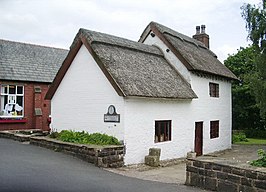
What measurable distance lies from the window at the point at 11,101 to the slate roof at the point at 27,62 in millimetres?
964

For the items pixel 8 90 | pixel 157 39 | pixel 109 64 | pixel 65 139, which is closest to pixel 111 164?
pixel 65 139

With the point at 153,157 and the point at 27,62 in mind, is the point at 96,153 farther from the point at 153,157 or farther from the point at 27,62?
the point at 27,62

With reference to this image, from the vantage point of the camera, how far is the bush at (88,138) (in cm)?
1458

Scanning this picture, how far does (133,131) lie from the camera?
1509 cm

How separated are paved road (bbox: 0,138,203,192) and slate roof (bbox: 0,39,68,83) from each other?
39.9 ft

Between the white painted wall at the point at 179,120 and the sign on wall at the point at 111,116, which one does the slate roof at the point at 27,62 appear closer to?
the sign on wall at the point at 111,116

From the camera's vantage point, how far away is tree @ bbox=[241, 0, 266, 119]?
18.3 m

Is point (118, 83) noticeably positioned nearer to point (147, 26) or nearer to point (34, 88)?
point (147, 26)

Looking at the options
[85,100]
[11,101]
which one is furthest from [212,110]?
[11,101]

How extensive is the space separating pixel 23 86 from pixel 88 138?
38.6ft

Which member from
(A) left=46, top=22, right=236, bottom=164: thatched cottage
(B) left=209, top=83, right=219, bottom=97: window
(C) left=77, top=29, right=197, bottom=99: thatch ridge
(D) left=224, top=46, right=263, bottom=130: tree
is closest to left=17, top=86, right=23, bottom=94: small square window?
(A) left=46, top=22, right=236, bottom=164: thatched cottage

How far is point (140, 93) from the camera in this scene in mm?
14852

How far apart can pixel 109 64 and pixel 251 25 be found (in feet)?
30.8

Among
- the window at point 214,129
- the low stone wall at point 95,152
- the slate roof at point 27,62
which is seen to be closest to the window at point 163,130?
the low stone wall at point 95,152
